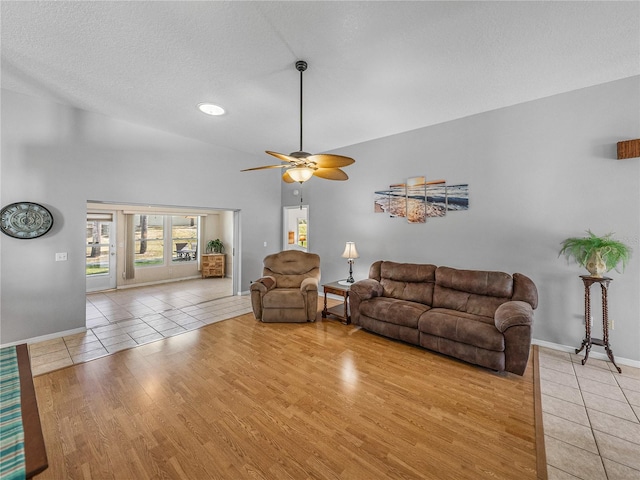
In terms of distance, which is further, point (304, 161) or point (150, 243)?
point (150, 243)

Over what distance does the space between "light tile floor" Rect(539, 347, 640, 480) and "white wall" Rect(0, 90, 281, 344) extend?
508cm

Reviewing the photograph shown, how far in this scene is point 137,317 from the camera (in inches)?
172

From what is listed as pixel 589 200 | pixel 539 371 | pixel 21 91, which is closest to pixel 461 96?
pixel 589 200

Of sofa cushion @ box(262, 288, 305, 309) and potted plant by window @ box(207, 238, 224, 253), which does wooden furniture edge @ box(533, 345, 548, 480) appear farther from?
potted plant by window @ box(207, 238, 224, 253)

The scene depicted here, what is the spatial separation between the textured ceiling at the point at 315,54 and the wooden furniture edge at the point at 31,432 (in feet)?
8.59

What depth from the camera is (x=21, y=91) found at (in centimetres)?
319

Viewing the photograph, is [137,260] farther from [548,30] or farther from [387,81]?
[548,30]

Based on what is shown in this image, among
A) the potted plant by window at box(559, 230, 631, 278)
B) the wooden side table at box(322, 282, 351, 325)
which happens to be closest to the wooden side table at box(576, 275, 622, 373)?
the potted plant by window at box(559, 230, 631, 278)

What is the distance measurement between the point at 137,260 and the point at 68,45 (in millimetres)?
5657

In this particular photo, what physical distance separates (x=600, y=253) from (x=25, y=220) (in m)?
6.63

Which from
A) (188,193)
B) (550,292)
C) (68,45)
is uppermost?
(68,45)

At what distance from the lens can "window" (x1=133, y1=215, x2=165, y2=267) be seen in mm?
6855

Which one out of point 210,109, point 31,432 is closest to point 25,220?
point 210,109

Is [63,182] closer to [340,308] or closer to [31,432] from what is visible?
[31,432]
